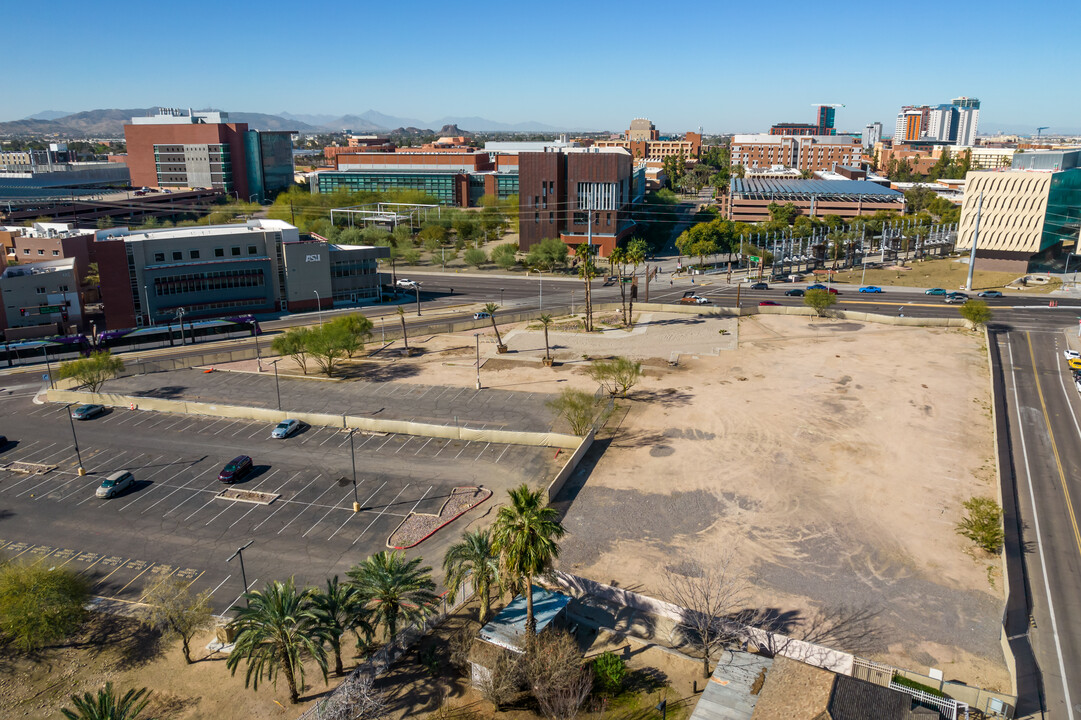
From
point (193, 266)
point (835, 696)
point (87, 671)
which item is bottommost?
point (87, 671)

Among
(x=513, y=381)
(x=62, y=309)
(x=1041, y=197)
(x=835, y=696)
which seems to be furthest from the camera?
(x=1041, y=197)

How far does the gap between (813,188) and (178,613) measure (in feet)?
605

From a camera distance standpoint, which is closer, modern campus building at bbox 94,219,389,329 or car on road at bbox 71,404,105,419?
car on road at bbox 71,404,105,419

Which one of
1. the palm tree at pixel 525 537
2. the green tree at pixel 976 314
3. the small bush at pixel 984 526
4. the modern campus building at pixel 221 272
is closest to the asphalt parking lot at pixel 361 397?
the modern campus building at pixel 221 272

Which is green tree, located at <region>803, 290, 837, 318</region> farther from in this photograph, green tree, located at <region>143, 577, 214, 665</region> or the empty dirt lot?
green tree, located at <region>143, 577, 214, 665</region>

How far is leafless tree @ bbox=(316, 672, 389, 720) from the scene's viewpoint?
28.8m

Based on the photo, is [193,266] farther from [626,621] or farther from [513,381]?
[626,621]

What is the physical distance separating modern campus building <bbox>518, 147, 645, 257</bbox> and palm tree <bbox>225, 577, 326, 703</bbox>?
120889 mm

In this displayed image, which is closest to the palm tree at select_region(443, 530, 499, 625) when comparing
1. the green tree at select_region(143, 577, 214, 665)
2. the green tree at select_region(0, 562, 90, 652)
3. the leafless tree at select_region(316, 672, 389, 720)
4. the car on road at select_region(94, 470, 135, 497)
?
the leafless tree at select_region(316, 672, 389, 720)

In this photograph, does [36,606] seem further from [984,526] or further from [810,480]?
[984,526]

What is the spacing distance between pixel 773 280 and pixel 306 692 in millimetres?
113143

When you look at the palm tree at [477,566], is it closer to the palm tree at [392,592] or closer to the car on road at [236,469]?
the palm tree at [392,592]

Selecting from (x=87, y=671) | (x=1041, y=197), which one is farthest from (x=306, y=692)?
(x=1041, y=197)

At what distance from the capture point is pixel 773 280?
127 meters
